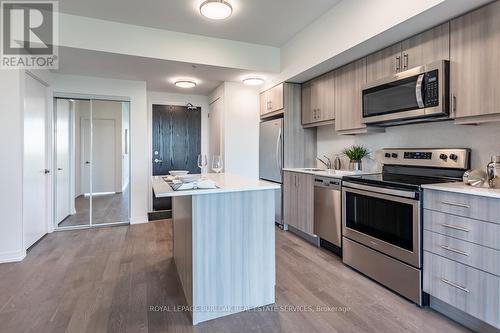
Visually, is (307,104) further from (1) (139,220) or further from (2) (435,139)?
(1) (139,220)

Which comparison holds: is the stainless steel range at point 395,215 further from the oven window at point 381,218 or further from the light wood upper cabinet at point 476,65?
the light wood upper cabinet at point 476,65

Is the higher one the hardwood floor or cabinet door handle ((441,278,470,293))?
cabinet door handle ((441,278,470,293))

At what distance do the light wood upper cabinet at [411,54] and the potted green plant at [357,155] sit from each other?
85cm

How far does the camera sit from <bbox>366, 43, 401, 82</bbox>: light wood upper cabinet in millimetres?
2514

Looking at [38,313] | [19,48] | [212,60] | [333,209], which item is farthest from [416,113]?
[19,48]

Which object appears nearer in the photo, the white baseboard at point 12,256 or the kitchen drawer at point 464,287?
the kitchen drawer at point 464,287

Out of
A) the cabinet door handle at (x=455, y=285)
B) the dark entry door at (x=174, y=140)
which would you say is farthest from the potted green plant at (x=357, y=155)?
the dark entry door at (x=174, y=140)

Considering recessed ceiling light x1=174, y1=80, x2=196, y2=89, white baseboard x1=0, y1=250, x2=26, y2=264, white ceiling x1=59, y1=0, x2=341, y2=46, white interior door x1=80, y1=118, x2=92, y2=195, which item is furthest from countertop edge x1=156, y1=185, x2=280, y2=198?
white interior door x1=80, y1=118, x2=92, y2=195

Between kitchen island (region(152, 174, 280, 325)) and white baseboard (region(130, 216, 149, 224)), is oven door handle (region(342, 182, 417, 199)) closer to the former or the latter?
kitchen island (region(152, 174, 280, 325))

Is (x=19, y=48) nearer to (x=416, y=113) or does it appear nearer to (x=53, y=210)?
(x=53, y=210)

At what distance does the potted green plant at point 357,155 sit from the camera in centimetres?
323

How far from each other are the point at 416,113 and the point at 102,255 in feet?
11.7

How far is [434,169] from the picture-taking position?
245cm

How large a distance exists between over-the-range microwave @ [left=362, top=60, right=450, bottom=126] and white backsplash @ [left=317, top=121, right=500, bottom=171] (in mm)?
222
